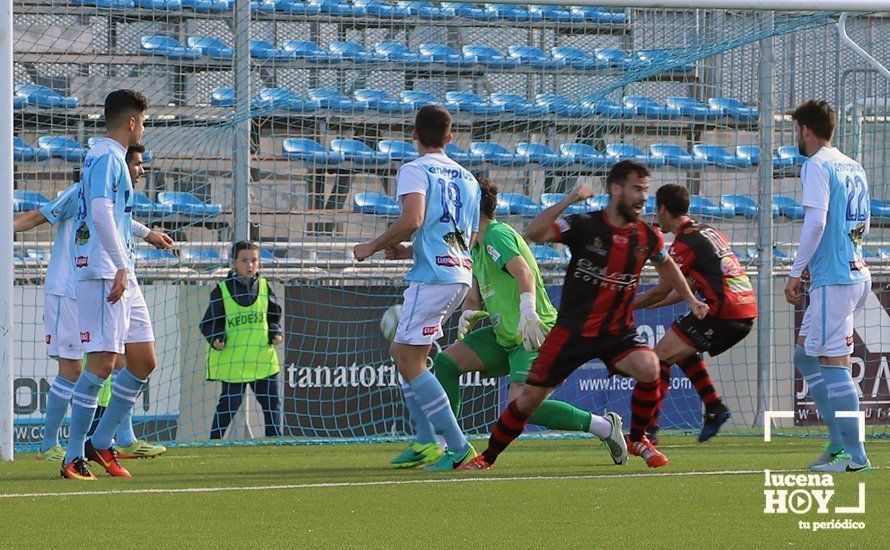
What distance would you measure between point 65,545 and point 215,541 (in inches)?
19.4

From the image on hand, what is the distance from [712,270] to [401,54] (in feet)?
17.2

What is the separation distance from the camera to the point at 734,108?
13.0 m

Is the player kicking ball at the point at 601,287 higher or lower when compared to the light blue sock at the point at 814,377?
higher

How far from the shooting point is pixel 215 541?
436cm

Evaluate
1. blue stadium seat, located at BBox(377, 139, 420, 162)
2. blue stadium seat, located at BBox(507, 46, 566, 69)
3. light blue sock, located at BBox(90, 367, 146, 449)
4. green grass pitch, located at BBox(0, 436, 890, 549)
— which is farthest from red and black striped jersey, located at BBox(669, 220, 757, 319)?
blue stadium seat, located at BBox(507, 46, 566, 69)

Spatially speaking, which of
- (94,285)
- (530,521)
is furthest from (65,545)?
(94,285)

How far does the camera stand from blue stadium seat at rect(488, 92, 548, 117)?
1242 centimetres

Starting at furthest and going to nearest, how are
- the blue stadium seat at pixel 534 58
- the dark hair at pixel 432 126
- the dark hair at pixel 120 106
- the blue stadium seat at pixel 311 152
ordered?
1. the blue stadium seat at pixel 534 58
2. the blue stadium seat at pixel 311 152
3. the dark hair at pixel 432 126
4. the dark hair at pixel 120 106

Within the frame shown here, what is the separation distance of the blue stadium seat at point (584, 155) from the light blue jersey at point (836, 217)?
568 cm

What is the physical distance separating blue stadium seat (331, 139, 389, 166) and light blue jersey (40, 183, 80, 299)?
4.77 meters

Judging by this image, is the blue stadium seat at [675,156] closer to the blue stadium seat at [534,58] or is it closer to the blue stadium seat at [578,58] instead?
the blue stadium seat at [578,58]

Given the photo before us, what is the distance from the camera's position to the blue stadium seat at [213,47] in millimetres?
11756

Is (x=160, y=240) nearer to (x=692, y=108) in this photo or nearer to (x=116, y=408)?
(x=116, y=408)

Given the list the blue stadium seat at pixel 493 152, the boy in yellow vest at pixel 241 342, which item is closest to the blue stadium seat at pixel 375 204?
the blue stadium seat at pixel 493 152
